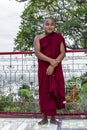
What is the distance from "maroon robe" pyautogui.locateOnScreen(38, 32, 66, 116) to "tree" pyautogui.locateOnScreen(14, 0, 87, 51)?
535cm

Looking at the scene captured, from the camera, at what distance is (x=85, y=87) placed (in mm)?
6941

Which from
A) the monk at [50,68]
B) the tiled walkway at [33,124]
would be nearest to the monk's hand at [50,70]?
the monk at [50,68]

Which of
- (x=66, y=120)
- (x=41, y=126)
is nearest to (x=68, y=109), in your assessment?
(x=66, y=120)

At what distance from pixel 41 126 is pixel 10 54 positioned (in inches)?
71.0

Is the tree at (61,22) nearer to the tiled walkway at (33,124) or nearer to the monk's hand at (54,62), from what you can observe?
the tiled walkway at (33,124)

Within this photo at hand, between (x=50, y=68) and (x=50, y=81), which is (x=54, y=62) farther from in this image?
(x=50, y=81)

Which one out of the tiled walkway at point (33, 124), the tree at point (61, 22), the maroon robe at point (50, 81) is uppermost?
the tree at point (61, 22)

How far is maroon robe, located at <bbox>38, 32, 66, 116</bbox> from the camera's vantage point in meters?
5.23

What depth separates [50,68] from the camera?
5199 millimetres

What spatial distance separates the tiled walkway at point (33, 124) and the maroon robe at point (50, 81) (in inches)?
7.7

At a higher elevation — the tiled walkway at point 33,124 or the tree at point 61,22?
the tree at point 61,22

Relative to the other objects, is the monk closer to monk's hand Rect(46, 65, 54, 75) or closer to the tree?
monk's hand Rect(46, 65, 54, 75)

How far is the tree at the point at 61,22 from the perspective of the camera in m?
10.9

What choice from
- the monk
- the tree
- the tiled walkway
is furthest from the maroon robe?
the tree
